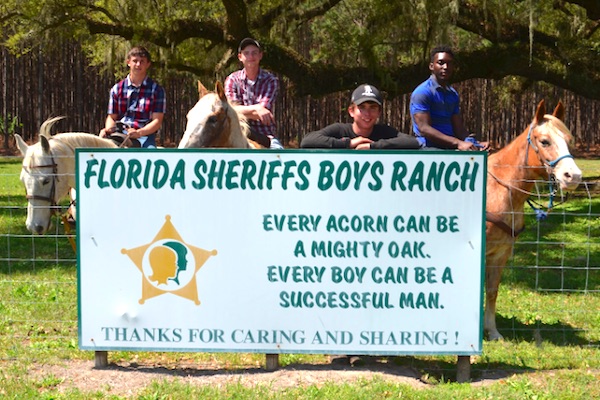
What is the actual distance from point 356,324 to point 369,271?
350 millimetres

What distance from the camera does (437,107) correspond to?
7582 millimetres

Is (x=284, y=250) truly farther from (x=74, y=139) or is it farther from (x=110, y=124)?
(x=110, y=124)

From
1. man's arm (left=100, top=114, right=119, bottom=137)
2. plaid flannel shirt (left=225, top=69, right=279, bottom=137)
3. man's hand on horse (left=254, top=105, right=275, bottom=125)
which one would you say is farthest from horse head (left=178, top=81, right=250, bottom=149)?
man's arm (left=100, top=114, right=119, bottom=137)

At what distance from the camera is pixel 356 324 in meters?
5.51

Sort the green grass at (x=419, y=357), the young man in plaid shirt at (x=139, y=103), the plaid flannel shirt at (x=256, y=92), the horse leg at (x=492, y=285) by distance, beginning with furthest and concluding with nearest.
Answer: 1. the young man in plaid shirt at (x=139, y=103)
2. the plaid flannel shirt at (x=256, y=92)
3. the horse leg at (x=492, y=285)
4. the green grass at (x=419, y=357)

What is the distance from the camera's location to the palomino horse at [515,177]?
Answer: 6.68 metres

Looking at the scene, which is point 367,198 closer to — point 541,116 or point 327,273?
point 327,273

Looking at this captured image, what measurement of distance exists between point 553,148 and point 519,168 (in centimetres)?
39

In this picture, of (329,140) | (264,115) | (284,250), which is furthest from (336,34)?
(284,250)

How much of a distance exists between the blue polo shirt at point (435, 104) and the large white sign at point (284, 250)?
2.04 meters

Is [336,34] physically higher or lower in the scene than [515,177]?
higher

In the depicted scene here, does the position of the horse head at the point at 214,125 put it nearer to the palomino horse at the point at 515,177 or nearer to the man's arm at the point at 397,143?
the man's arm at the point at 397,143

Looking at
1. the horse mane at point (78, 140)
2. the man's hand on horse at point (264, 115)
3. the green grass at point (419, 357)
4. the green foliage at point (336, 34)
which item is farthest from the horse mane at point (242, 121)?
the green foliage at point (336, 34)

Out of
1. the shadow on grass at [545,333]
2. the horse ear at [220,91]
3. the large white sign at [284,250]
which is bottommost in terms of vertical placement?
the shadow on grass at [545,333]
